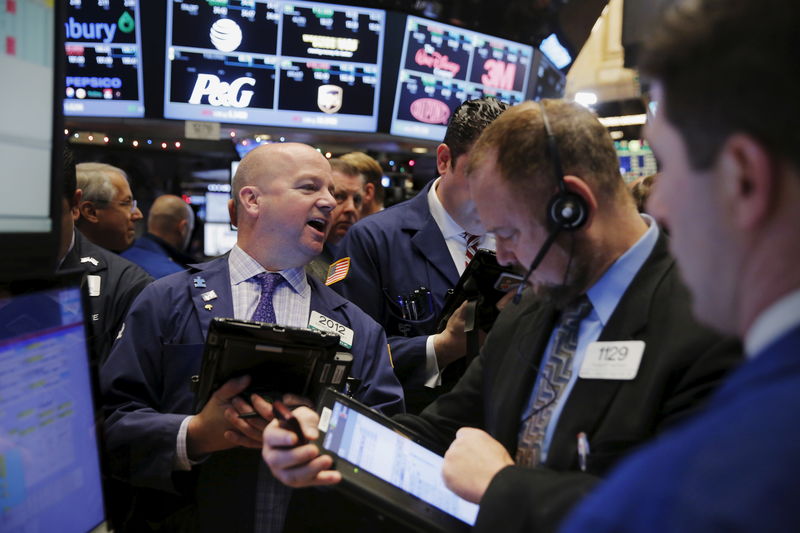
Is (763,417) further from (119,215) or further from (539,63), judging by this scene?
(539,63)

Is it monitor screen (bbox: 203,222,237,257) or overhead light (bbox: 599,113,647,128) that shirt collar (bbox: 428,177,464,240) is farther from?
overhead light (bbox: 599,113,647,128)

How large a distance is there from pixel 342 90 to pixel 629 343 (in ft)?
12.5

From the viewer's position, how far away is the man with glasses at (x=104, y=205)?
12.5 feet

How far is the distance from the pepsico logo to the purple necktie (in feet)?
9.74

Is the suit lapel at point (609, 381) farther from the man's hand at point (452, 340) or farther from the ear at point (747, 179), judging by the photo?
the man's hand at point (452, 340)

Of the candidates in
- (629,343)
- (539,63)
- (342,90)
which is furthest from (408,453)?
(539,63)

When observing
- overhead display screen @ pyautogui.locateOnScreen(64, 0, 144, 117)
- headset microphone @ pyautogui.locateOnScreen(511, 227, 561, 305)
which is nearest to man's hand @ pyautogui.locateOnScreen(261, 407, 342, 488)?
headset microphone @ pyautogui.locateOnScreen(511, 227, 561, 305)

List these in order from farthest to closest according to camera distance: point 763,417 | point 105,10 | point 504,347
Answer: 1. point 105,10
2. point 504,347
3. point 763,417

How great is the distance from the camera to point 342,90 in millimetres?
4891

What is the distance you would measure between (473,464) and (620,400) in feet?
1.04

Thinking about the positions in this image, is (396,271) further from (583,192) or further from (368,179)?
(368,179)

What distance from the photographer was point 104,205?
12.6 feet

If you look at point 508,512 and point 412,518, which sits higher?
point 508,512

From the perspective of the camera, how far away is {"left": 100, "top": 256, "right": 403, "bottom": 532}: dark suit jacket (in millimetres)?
2035
